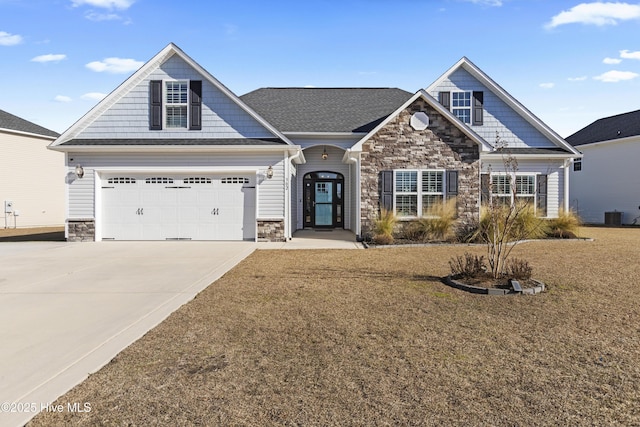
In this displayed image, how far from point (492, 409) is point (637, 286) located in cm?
581

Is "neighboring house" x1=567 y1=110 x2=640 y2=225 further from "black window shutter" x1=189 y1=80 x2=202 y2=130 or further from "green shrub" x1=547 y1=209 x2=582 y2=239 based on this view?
"black window shutter" x1=189 y1=80 x2=202 y2=130

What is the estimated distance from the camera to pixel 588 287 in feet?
23.1

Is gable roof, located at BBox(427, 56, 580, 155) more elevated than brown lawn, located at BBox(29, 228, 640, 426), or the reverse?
gable roof, located at BBox(427, 56, 580, 155)

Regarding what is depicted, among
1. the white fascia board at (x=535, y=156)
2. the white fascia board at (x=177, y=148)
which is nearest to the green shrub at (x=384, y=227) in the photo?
the white fascia board at (x=177, y=148)

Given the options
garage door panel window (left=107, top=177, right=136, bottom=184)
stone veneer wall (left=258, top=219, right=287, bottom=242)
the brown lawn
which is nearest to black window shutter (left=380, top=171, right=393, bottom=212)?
stone veneer wall (left=258, top=219, right=287, bottom=242)

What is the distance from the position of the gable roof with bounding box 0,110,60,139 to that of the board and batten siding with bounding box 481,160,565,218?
23.9m

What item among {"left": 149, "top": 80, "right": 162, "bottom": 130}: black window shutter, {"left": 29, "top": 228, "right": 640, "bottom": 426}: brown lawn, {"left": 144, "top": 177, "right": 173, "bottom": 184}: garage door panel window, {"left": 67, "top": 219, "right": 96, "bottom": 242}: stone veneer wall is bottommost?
{"left": 29, "top": 228, "right": 640, "bottom": 426}: brown lawn

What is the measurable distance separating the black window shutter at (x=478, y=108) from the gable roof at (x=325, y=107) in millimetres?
3579

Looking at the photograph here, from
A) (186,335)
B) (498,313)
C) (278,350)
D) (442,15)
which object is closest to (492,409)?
(278,350)

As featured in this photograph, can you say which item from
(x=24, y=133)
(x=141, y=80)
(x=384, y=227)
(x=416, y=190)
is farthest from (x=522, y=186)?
(x=24, y=133)

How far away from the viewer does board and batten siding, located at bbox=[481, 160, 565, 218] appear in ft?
57.2

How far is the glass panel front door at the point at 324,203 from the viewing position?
19719 mm

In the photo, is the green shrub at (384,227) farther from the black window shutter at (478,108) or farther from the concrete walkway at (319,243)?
the black window shutter at (478,108)

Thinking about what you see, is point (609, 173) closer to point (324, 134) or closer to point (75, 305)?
point (324, 134)
